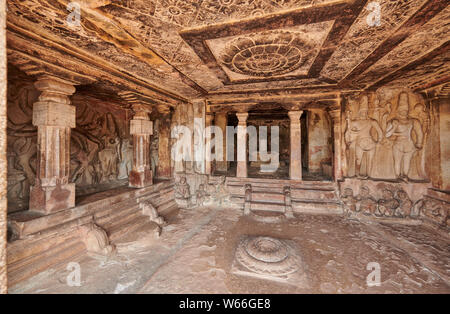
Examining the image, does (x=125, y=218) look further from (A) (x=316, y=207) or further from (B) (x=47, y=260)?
(A) (x=316, y=207)

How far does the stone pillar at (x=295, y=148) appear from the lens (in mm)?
6859

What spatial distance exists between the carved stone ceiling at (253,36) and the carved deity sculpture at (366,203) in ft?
11.1

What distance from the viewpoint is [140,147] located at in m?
6.08

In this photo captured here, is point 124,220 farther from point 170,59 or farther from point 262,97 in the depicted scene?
point 262,97

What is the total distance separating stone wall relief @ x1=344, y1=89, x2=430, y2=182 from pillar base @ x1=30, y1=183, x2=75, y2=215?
26.1ft

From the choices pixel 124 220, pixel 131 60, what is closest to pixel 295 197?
pixel 124 220

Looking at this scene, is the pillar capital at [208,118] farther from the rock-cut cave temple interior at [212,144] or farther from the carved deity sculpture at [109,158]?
the carved deity sculpture at [109,158]

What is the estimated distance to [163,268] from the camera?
3080mm

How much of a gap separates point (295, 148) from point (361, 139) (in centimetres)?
209

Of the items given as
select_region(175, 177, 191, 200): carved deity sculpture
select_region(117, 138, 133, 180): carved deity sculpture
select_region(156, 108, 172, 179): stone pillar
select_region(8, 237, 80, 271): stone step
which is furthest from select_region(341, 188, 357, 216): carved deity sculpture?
select_region(117, 138, 133, 180): carved deity sculpture

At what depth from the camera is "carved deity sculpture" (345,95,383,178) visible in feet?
19.5

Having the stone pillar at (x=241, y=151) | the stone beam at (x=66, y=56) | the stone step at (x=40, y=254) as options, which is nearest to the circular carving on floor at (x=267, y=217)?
the stone pillar at (x=241, y=151)

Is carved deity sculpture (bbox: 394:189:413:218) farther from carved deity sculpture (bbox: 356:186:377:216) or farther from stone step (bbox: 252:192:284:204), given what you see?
stone step (bbox: 252:192:284:204)

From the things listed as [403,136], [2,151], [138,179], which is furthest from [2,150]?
[403,136]
